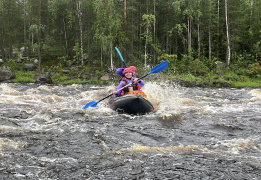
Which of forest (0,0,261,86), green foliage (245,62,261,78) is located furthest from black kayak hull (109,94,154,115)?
green foliage (245,62,261,78)

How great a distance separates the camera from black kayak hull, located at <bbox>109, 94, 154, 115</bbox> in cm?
783

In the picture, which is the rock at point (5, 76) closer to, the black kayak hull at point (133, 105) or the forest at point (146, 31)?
the forest at point (146, 31)

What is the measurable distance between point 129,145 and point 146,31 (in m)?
21.8

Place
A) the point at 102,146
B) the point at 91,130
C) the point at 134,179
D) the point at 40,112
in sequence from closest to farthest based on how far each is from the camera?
the point at 134,179
the point at 102,146
the point at 91,130
the point at 40,112

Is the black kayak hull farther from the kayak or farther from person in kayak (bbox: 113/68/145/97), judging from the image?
person in kayak (bbox: 113/68/145/97)

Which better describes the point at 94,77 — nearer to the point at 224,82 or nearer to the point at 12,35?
the point at 224,82

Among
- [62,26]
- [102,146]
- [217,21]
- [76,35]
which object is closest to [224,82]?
[217,21]

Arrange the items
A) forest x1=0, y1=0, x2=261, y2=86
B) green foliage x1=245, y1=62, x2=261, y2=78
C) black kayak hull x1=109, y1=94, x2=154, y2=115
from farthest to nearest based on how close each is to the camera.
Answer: forest x1=0, y1=0, x2=261, y2=86, green foliage x1=245, y1=62, x2=261, y2=78, black kayak hull x1=109, y1=94, x2=154, y2=115

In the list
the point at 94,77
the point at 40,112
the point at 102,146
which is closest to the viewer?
the point at 102,146

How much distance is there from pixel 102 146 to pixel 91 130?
1.21 meters

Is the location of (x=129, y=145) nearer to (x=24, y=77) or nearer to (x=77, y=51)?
(x=24, y=77)

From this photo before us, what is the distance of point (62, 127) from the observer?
638cm

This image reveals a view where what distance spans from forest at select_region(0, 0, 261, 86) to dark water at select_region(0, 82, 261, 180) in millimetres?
15951

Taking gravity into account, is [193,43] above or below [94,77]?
above
